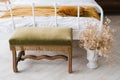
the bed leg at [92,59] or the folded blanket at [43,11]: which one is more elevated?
the folded blanket at [43,11]

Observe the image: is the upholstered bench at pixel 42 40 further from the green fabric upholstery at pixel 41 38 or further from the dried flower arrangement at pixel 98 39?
the dried flower arrangement at pixel 98 39

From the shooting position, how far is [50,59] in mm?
2393

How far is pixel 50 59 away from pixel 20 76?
1.36ft

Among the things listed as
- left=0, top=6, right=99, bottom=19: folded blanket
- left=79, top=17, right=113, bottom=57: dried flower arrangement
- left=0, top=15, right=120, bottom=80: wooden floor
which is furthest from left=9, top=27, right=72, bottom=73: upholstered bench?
left=0, top=6, right=99, bottom=19: folded blanket

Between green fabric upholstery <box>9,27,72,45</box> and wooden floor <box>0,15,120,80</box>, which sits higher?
green fabric upholstery <box>9,27,72,45</box>

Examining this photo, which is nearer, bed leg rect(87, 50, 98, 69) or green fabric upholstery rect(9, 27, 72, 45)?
green fabric upholstery rect(9, 27, 72, 45)

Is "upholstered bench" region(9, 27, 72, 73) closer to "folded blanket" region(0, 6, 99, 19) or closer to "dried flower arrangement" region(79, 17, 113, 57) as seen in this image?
"dried flower arrangement" region(79, 17, 113, 57)

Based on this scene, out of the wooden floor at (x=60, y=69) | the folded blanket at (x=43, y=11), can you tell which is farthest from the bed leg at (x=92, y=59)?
the folded blanket at (x=43, y=11)

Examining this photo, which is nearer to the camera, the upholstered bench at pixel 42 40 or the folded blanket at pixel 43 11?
the upholstered bench at pixel 42 40

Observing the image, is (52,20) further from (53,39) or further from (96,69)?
(96,69)

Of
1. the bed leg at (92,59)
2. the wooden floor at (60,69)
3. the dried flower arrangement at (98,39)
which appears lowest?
the wooden floor at (60,69)

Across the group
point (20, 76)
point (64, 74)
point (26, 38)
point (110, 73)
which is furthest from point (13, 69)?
point (110, 73)

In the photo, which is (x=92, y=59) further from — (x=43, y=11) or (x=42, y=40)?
(x=43, y=11)

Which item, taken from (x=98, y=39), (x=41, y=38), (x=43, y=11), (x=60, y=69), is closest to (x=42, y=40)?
(x=41, y=38)
